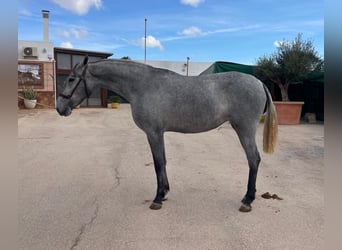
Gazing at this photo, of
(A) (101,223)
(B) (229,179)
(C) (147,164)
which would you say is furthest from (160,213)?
(C) (147,164)

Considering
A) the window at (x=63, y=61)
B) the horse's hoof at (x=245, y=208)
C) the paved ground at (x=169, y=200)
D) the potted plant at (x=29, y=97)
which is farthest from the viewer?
the window at (x=63, y=61)

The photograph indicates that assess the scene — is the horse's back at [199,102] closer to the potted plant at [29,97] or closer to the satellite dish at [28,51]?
the potted plant at [29,97]

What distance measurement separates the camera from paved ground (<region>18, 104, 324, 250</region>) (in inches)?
86.9

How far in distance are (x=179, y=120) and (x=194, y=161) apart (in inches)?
73.9

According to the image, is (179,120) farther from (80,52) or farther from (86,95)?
(80,52)

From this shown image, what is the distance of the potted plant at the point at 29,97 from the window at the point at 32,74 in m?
0.65

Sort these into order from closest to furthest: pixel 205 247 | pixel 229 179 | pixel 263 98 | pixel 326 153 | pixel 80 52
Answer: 1. pixel 326 153
2. pixel 205 247
3. pixel 263 98
4. pixel 229 179
5. pixel 80 52

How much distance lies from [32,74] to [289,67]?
10.8 metres

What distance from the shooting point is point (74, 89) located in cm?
290

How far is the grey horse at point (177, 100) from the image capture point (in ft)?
9.18

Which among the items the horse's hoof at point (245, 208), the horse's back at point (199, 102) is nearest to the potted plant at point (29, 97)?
the horse's back at point (199, 102)

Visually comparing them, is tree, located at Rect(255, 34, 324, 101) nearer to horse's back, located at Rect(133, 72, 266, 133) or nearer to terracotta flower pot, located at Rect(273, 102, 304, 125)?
terracotta flower pot, located at Rect(273, 102, 304, 125)

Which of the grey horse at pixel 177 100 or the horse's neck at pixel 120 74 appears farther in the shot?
the horse's neck at pixel 120 74

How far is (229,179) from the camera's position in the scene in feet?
12.1
